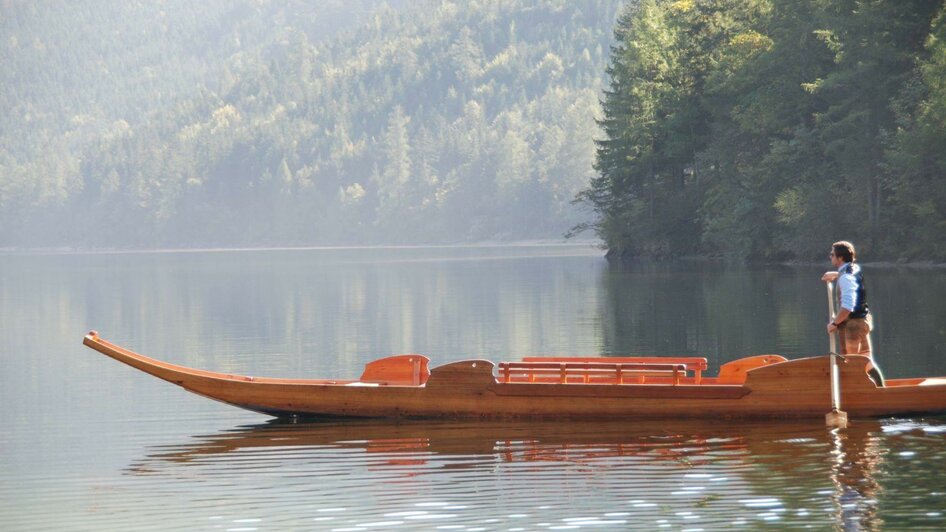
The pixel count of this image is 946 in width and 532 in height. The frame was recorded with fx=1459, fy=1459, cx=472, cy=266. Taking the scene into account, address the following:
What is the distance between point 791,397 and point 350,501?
8147mm

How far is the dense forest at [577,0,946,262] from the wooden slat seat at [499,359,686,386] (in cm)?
3808

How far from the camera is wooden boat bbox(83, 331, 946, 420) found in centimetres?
2219

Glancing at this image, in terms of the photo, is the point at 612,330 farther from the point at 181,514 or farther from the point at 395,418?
the point at 181,514

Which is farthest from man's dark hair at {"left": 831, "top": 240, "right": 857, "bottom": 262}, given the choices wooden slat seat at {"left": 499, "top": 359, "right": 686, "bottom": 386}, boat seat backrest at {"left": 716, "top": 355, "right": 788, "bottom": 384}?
wooden slat seat at {"left": 499, "top": 359, "right": 686, "bottom": 386}

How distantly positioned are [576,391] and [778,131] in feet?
190

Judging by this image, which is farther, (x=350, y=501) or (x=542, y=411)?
(x=542, y=411)

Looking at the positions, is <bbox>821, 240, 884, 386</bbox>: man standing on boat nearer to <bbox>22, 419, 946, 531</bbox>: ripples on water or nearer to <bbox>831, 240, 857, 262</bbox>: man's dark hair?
<bbox>831, 240, 857, 262</bbox>: man's dark hair

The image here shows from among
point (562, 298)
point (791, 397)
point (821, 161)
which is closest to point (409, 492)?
point (791, 397)

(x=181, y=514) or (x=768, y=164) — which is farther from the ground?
(x=768, y=164)

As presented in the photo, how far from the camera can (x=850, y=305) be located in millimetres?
21922

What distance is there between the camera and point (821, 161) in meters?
75.2

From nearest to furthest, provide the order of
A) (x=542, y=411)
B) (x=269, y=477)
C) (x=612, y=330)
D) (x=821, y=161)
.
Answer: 1. (x=269, y=477)
2. (x=542, y=411)
3. (x=612, y=330)
4. (x=821, y=161)

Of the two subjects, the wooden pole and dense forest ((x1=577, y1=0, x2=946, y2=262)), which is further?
dense forest ((x1=577, y1=0, x2=946, y2=262))

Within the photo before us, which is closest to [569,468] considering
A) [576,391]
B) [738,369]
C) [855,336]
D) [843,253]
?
[576,391]
